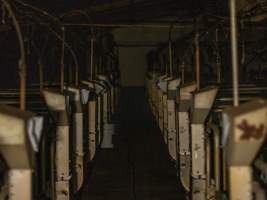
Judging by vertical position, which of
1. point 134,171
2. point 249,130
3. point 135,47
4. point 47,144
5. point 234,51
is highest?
point 135,47

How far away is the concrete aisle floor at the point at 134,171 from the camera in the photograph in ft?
17.4

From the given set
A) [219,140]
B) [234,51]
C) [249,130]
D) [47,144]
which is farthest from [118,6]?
[249,130]

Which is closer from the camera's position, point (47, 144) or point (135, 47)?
point (47, 144)

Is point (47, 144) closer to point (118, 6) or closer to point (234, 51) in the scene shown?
point (234, 51)

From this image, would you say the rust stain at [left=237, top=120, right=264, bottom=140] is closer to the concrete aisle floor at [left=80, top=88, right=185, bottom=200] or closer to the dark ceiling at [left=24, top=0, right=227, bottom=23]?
the concrete aisle floor at [left=80, top=88, right=185, bottom=200]

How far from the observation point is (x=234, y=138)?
218cm

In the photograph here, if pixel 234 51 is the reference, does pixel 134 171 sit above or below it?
below

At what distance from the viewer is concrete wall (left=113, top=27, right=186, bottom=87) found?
1456cm

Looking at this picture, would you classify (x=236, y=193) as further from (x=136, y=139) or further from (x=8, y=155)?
(x=136, y=139)

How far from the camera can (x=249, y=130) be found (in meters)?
2.17

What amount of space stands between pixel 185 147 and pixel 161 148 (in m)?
3.36

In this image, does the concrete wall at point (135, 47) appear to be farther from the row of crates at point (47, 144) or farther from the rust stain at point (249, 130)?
the rust stain at point (249, 130)

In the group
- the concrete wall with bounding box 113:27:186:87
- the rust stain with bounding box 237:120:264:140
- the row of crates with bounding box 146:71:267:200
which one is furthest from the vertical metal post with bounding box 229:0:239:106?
the concrete wall with bounding box 113:27:186:87

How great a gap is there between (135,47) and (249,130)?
1270cm
